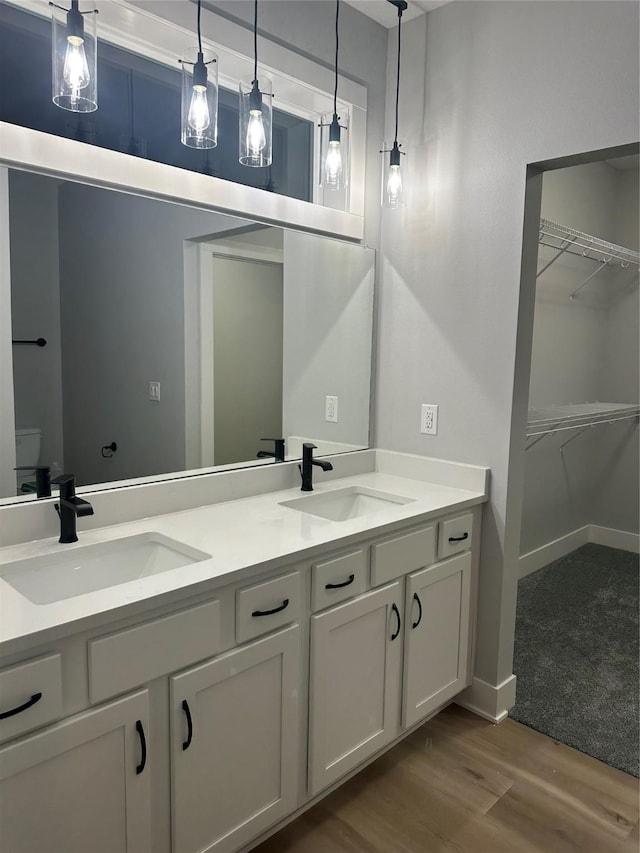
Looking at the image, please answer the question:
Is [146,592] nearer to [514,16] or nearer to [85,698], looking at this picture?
[85,698]

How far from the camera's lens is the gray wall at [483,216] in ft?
6.73

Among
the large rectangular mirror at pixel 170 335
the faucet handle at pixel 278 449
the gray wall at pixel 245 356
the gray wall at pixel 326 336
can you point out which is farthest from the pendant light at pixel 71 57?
the faucet handle at pixel 278 449

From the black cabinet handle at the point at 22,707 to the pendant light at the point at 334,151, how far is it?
191 cm

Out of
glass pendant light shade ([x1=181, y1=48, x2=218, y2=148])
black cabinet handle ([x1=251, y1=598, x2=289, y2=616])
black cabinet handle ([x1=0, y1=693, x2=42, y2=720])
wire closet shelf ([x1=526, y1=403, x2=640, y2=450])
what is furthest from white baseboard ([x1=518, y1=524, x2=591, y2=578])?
black cabinet handle ([x1=0, y1=693, x2=42, y2=720])

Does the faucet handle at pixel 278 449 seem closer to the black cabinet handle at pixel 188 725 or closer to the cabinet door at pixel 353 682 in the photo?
the cabinet door at pixel 353 682

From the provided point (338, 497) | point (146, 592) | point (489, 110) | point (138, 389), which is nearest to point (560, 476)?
point (338, 497)

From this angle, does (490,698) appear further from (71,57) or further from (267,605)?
(71,57)

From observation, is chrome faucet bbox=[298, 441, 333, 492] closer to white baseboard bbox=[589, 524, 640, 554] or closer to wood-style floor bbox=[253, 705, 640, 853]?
wood-style floor bbox=[253, 705, 640, 853]

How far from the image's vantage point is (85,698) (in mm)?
1277

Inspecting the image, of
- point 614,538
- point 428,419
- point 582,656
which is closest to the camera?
point 428,419

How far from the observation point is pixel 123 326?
76.0 inches

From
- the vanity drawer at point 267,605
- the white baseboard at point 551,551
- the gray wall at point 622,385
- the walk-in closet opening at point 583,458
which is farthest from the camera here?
the gray wall at point 622,385

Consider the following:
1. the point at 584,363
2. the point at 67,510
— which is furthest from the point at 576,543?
the point at 67,510

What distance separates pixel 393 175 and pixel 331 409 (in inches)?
37.9
